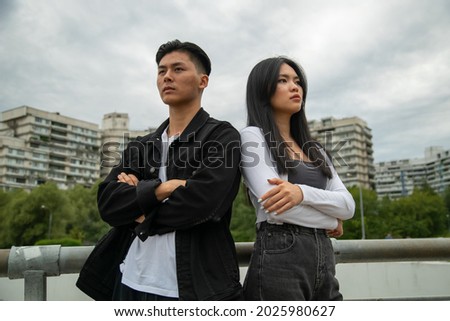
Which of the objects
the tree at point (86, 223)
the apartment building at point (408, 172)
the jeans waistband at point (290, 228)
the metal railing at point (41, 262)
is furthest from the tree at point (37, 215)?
the apartment building at point (408, 172)

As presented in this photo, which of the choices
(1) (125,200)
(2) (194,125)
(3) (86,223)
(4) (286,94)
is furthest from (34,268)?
(3) (86,223)

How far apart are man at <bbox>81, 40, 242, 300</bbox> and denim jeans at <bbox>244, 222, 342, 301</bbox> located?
9 centimetres

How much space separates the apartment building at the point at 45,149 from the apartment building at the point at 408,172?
78.0m

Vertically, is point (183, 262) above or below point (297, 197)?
below

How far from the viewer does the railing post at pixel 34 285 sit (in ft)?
6.55

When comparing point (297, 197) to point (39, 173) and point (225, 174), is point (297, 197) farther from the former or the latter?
point (39, 173)

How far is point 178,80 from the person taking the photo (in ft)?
6.61

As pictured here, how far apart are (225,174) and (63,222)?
39418mm

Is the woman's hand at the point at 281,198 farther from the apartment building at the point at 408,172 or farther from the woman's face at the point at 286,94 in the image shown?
the apartment building at the point at 408,172

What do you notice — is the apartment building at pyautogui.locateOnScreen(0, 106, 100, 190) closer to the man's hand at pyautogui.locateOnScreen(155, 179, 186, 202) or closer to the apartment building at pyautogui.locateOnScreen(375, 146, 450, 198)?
the man's hand at pyautogui.locateOnScreen(155, 179, 186, 202)

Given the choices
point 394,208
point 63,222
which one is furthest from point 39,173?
point 394,208

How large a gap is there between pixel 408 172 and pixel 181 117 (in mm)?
138411

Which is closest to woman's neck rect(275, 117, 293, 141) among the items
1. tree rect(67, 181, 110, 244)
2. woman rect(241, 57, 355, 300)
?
woman rect(241, 57, 355, 300)
